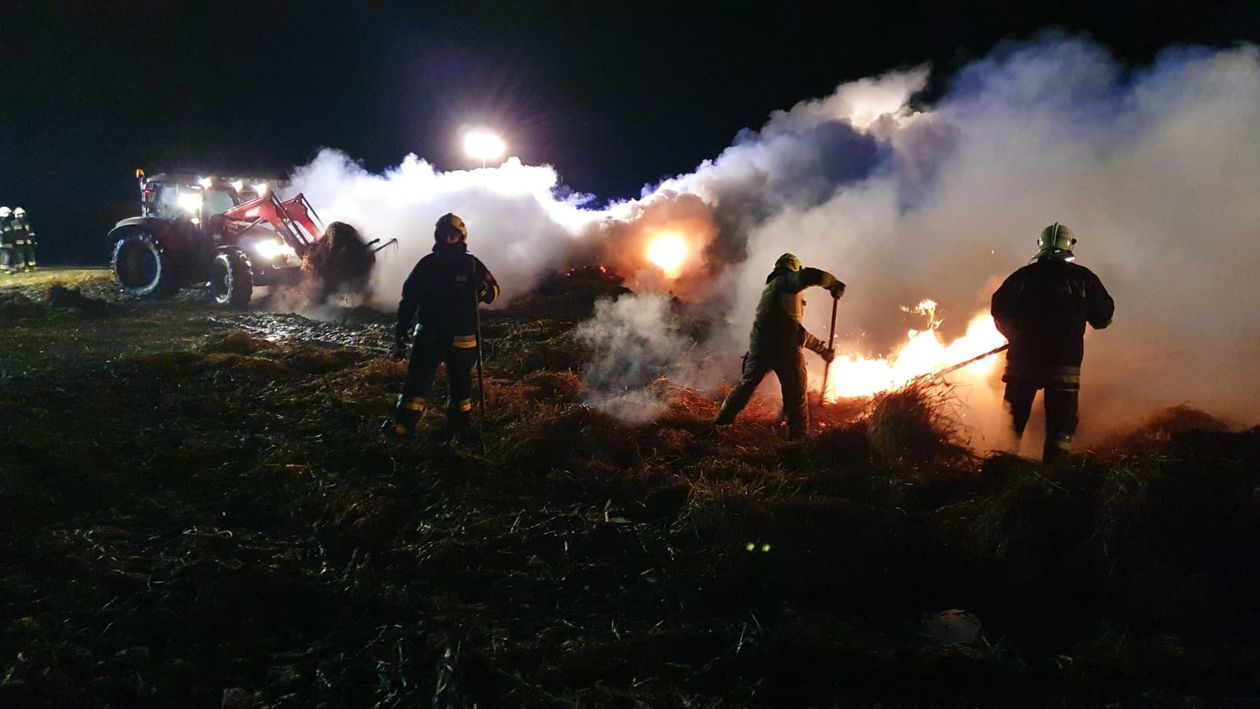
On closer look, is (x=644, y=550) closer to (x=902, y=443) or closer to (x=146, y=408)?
(x=902, y=443)

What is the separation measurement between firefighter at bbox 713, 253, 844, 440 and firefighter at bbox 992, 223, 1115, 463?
1.41 metres

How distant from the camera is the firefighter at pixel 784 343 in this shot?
19.2ft

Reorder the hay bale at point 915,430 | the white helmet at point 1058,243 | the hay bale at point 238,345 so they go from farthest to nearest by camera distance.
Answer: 1. the hay bale at point 238,345
2. the hay bale at point 915,430
3. the white helmet at point 1058,243

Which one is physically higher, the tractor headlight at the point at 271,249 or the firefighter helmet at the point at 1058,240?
the tractor headlight at the point at 271,249

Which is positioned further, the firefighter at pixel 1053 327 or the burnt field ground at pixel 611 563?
the firefighter at pixel 1053 327

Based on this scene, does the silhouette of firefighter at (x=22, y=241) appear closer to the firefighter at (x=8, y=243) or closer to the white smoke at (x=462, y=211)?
the firefighter at (x=8, y=243)

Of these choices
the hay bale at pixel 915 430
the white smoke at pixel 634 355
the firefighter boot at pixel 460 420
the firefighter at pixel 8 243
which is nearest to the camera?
the hay bale at pixel 915 430

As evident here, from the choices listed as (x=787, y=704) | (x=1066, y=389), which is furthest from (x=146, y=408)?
(x=1066, y=389)

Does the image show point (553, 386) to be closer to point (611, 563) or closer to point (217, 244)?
point (611, 563)

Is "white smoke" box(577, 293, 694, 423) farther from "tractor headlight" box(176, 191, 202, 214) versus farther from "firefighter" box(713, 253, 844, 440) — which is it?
"tractor headlight" box(176, 191, 202, 214)

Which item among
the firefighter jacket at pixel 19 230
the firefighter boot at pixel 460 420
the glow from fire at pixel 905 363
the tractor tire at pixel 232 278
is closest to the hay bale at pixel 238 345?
the tractor tire at pixel 232 278

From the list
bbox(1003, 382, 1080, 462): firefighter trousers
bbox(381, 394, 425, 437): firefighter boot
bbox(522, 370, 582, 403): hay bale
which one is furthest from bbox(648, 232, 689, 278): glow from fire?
bbox(1003, 382, 1080, 462): firefighter trousers

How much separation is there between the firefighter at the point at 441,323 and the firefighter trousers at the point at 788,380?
2.46m

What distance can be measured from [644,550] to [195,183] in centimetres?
1385
